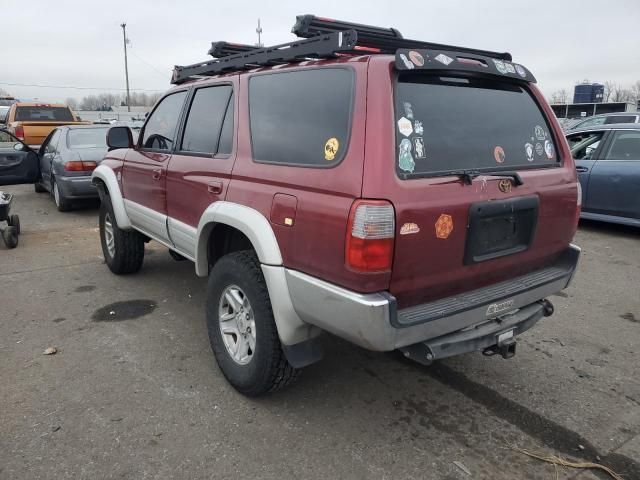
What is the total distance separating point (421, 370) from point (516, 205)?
1411mm

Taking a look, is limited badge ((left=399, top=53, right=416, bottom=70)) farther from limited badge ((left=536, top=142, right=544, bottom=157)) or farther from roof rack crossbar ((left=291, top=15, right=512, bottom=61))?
limited badge ((left=536, top=142, right=544, bottom=157))

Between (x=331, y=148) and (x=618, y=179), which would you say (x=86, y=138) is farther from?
(x=618, y=179)

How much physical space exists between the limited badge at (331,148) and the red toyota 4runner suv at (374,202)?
15 millimetres

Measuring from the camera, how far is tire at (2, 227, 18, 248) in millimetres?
6527

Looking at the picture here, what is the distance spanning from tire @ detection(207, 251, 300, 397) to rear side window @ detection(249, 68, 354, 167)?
67cm

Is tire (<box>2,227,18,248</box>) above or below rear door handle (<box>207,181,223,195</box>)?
below

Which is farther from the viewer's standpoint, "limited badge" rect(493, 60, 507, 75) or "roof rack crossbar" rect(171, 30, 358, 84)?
"limited badge" rect(493, 60, 507, 75)

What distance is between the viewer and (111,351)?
373 cm

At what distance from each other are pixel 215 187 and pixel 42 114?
1441 cm

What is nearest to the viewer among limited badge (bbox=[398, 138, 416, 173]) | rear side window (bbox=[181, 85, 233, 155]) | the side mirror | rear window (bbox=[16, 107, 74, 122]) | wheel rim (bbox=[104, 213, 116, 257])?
limited badge (bbox=[398, 138, 416, 173])

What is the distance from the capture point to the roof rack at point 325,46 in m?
2.59

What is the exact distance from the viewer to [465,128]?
269 centimetres

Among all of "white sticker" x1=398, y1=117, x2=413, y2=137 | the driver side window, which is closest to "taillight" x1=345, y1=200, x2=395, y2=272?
"white sticker" x1=398, y1=117, x2=413, y2=137

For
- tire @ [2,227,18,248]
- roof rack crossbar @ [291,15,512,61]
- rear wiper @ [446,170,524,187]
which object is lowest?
tire @ [2,227,18,248]
